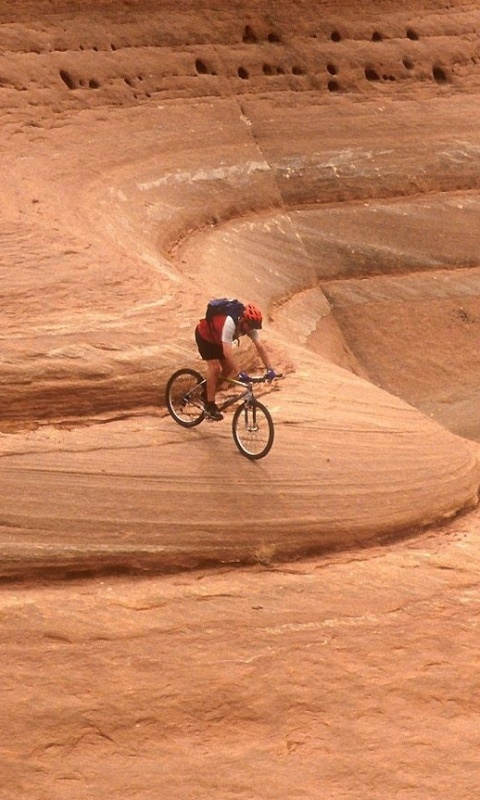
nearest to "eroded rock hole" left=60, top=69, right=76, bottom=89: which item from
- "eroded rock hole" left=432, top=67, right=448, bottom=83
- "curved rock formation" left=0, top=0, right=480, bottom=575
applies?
"curved rock formation" left=0, top=0, right=480, bottom=575

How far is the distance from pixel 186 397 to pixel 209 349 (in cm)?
58

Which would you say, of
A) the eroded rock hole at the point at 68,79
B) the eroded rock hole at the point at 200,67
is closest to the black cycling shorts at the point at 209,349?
the eroded rock hole at the point at 68,79

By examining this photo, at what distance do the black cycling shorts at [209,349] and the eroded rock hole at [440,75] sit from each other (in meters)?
14.6

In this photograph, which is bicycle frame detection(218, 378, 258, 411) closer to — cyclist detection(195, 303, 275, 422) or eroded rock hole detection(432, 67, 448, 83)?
cyclist detection(195, 303, 275, 422)

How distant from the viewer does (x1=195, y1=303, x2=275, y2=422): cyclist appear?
10.3 meters

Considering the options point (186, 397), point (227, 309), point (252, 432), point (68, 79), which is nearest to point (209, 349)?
point (227, 309)

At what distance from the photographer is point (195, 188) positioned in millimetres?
19672

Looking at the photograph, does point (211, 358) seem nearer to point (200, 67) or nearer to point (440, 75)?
point (200, 67)

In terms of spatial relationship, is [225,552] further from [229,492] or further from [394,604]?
[394,604]

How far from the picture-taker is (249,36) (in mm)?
21438

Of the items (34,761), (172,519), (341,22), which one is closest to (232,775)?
(34,761)

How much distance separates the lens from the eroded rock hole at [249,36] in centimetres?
2136

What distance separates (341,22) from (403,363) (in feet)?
22.7

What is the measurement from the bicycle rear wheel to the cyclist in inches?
5.7
